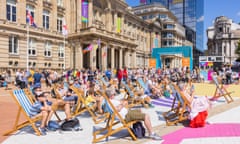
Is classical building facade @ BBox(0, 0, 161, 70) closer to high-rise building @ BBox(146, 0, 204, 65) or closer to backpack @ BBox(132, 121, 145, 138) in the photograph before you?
backpack @ BBox(132, 121, 145, 138)

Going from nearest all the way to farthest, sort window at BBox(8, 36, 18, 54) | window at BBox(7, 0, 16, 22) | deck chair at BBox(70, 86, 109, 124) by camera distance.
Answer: deck chair at BBox(70, 86, 109, 124)
window at BBox(8, 36, 18, 54)
window at BBox(7, 0, 16, 22)

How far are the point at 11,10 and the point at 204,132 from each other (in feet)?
90.6

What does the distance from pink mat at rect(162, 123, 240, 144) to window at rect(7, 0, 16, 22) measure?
26.8 metres

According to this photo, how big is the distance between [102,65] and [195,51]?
9706 cm

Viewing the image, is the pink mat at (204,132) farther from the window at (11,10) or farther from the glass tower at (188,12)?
the glass tower at (188,12)

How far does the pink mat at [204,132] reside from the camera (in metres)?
6.18

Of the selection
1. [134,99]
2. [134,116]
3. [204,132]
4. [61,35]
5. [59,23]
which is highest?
[59,23]

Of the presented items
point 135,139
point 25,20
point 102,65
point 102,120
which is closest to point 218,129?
point 135,139

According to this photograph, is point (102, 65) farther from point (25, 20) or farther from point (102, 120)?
point (102, 120)

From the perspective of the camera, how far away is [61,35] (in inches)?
1372

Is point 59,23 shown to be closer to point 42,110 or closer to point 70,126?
point 70,126

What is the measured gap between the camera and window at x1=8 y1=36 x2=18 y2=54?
27.5 metres

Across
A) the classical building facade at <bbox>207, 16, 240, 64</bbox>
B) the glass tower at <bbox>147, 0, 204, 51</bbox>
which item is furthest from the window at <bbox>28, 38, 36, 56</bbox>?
the glass tower at <bbox>147, 0, 204, 51</bbox>

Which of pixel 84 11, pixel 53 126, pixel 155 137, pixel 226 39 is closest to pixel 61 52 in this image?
pixel 84 11
